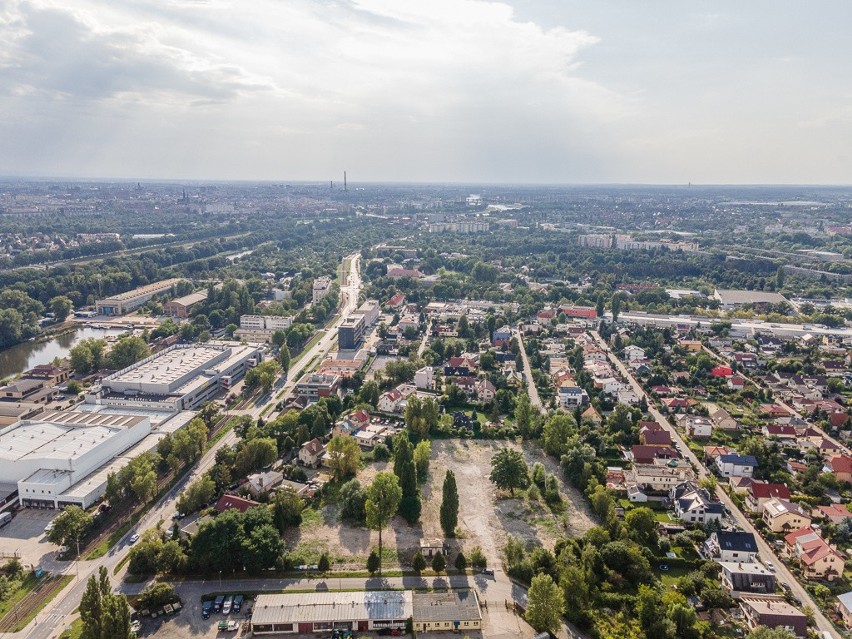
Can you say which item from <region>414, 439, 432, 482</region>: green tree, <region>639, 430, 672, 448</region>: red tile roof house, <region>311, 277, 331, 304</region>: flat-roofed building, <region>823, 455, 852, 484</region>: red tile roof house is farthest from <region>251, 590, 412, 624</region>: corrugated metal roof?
<region>311, 277, 331, 304</region>: flat-roofed building

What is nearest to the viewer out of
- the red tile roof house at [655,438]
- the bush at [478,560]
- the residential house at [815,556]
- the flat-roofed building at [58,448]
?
the residential house at [815,556]

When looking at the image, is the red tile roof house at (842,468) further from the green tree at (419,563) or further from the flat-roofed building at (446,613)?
the green tree at (419,563)

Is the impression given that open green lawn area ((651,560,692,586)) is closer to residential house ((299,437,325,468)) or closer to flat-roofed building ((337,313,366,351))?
residential house ((299,437,325,468))

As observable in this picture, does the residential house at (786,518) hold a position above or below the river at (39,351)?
above

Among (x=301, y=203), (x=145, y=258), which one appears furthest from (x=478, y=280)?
(x=301, y=203)

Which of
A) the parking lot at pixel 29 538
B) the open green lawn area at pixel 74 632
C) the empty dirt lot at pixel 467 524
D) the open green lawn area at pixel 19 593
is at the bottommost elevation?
the empty dirt lot at pixel 467 524

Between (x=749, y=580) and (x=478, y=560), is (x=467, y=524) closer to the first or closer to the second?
(x=478, y=560)

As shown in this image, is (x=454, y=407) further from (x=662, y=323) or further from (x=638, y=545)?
(x=662, y=323)

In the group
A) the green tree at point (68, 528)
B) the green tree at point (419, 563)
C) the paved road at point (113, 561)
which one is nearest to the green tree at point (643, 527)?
the green tree at point (419, 563)
